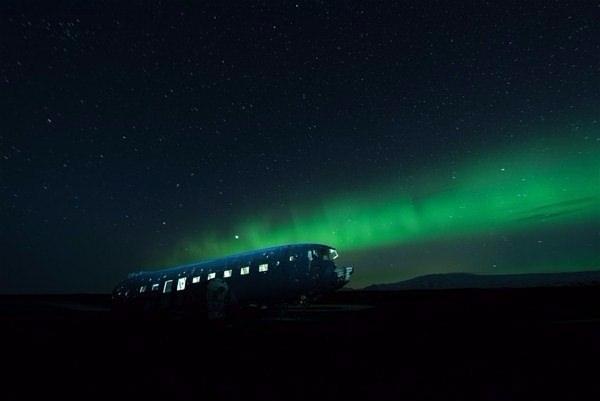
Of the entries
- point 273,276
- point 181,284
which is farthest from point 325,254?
point 181,284

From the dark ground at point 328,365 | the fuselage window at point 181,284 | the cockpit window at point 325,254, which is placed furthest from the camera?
the fuselage window at point 181,284

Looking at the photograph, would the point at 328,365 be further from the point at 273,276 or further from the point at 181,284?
the point at 181,284

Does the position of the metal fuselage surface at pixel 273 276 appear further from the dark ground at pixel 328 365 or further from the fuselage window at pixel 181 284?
the dark ground at pixel 328 365

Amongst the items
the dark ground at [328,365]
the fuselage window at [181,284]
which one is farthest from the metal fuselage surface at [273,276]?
the dark ground at [328,365]

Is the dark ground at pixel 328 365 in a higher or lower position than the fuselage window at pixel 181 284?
lower

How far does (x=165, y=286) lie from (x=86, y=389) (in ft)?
110

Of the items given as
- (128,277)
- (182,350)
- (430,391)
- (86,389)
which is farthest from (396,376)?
(128,277)

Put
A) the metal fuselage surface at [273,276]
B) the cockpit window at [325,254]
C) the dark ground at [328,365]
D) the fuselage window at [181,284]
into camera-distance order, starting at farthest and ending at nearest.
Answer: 1. the fuselage window at [181,284]
2. the cockpit window at [325,254]
3. the metal fuselage surface at [273,276]
4. the dark ground at [328,365]

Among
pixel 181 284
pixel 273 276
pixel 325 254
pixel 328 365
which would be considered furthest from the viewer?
pixel 181 284

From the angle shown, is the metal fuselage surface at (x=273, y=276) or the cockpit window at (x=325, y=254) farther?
the cockpit window at (x=325, y=254)

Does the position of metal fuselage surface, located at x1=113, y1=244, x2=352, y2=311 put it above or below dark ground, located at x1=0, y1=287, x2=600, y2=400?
above

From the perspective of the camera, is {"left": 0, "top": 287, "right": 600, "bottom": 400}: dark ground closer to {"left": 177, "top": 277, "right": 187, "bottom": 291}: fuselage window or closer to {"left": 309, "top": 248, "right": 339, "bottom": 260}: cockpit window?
{"left": 309, "top": 248, "right": 339, "bottom": 260}: cockpit window

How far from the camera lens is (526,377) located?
9102 mm

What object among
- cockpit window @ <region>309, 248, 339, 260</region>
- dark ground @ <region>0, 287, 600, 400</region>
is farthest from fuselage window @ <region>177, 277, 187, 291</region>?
dark ground @ <region>0, 287, 600, 400</region>
